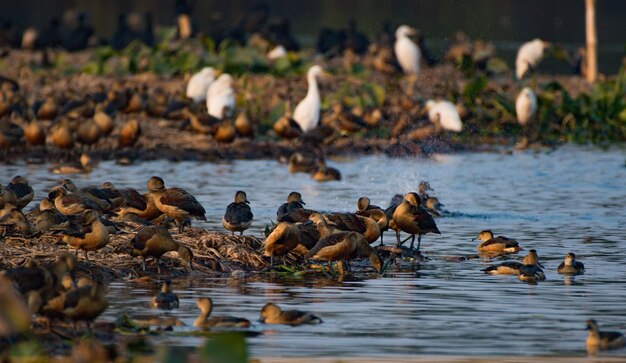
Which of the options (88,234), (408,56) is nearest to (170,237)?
(88,234)

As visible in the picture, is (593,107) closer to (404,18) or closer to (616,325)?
(616,325)

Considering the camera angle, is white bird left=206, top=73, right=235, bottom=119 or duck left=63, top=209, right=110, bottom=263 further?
white bird left=206, top=73, right=235, bottom=119

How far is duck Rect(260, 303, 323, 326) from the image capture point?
36.8 feet

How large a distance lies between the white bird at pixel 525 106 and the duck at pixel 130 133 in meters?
9.12

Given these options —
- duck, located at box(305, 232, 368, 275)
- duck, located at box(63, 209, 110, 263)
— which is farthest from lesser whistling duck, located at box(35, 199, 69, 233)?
duck, located at box(305, 232, 368, 275)

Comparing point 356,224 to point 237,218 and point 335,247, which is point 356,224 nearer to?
point 335,247

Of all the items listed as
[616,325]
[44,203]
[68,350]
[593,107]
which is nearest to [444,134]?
[593,107]

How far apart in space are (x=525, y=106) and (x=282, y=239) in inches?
743

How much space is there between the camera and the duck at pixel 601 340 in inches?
407

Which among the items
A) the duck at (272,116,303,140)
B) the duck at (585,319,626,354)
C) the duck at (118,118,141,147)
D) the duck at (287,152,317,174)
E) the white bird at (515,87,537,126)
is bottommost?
the duck at (585,319,626,354)

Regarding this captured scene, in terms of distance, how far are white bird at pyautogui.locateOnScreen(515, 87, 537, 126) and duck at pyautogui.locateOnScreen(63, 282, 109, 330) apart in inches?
893

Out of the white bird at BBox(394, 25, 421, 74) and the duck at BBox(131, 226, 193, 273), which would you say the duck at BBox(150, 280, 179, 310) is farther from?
the white bird at BBox(394, 25, 421, 74)

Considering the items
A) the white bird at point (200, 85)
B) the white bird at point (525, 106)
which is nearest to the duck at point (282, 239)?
the white bird at point (525, 106)

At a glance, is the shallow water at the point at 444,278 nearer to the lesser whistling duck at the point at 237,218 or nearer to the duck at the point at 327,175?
the duck at the point at 327,175
